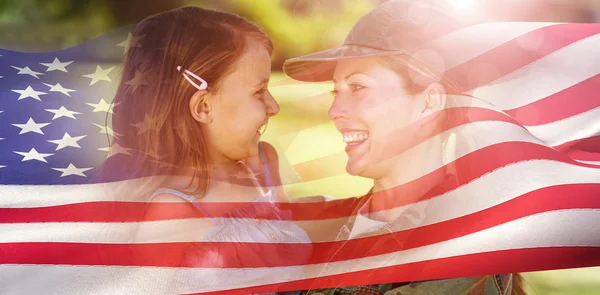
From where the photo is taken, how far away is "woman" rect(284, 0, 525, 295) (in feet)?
3.40

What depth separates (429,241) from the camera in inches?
46.0

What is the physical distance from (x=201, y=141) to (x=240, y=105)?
0.29 feet

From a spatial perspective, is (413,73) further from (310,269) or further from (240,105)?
(310,269)

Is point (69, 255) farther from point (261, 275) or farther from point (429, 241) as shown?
point (429, 241)

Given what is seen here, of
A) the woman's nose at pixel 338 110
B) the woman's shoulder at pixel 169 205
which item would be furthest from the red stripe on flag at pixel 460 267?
the woman's nose at pixel 338 110

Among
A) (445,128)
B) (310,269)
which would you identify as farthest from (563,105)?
(310,269)

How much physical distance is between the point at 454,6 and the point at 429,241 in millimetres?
407

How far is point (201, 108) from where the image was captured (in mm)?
1058

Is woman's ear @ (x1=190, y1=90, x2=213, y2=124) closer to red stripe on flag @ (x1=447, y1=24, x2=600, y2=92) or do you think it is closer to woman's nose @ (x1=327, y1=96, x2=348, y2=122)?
woman's nose @ (x1=327, y1=96, x2=348, y2=122)

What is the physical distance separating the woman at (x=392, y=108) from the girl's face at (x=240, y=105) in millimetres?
60

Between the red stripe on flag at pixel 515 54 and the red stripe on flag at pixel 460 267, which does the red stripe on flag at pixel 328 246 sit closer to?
the red stripe on flag at pixel 460 267

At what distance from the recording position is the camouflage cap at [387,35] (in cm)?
103

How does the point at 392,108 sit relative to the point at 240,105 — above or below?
above
